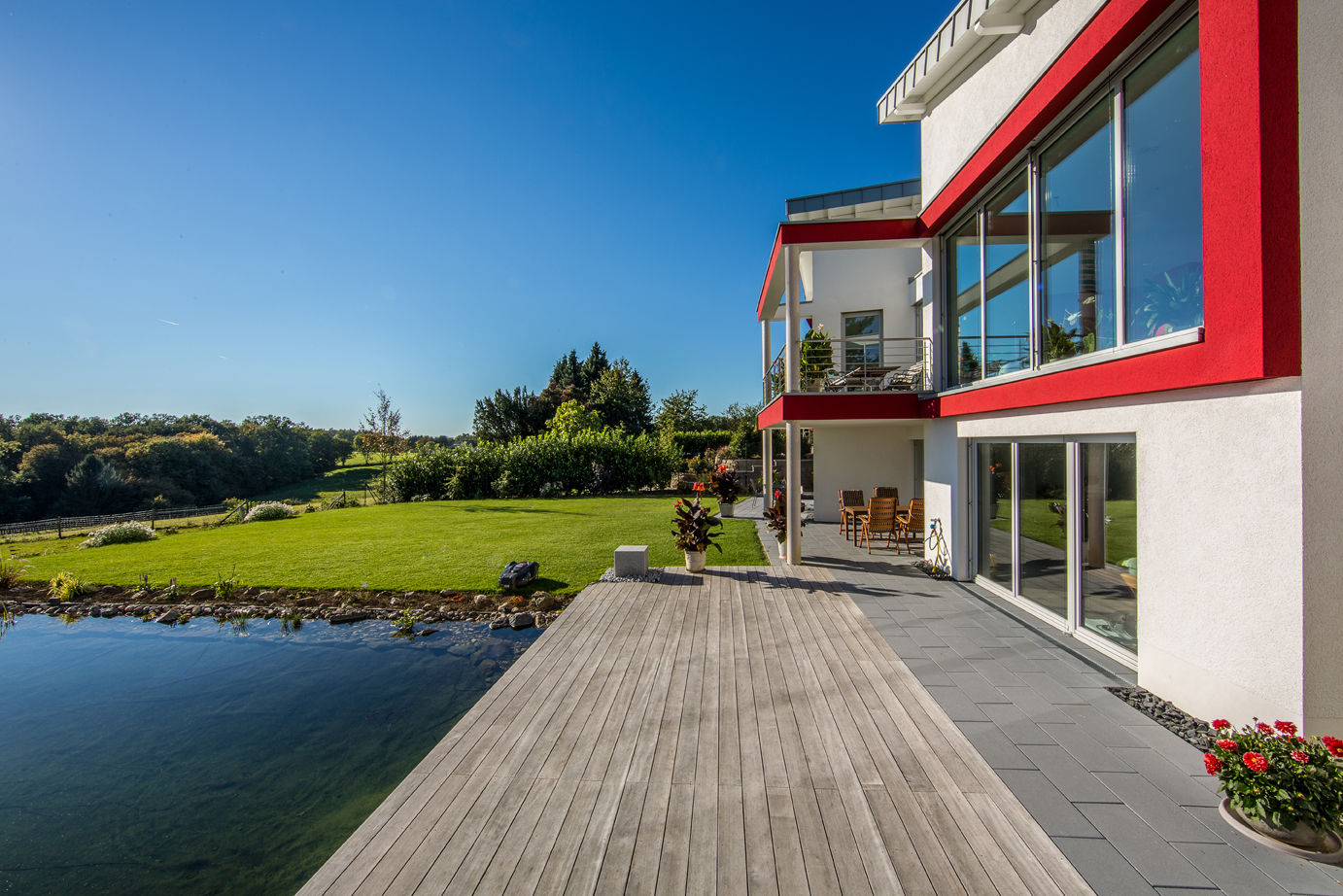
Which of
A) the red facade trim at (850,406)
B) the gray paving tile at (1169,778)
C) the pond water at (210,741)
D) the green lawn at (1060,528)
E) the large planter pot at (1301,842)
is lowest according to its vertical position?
the pond water at (210,741)

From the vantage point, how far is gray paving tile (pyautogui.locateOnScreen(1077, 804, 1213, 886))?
2301mm

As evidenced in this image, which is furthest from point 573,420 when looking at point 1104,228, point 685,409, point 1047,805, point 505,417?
point 1047,805

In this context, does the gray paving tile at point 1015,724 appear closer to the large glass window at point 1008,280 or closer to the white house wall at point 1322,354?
the white house wall at point 1322,354

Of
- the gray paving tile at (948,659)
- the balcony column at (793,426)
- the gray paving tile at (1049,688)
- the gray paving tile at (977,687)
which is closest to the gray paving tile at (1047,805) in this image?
the gray paving tile at (977,687)

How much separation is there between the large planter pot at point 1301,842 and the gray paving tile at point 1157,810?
0.17 metres

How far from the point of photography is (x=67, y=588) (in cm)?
969

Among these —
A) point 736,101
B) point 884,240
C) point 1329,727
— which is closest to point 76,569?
point 884,240

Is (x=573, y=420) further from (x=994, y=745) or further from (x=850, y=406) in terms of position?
(x=994, y=745)

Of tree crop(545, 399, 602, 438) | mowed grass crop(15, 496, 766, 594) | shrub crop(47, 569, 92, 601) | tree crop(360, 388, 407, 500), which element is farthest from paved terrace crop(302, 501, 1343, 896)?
tree crop(545, 399, 602, 438)

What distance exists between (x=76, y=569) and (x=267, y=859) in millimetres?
13724

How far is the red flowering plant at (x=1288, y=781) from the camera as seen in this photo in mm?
2396

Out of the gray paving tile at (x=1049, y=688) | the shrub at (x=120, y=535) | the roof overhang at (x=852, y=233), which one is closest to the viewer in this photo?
the gray paving tile at (x=1049, y=688)

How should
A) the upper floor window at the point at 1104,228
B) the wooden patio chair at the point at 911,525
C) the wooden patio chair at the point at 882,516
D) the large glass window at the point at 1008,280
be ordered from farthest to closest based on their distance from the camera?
→ 1. the wooden patio chair at the point at 882,516
2. the wooden patio chair at the point at 911,525
3. the large glass window at the point at 1008,280
4. the upper floor window at the point at 1104,228

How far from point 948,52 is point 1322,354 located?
608 centimetres
